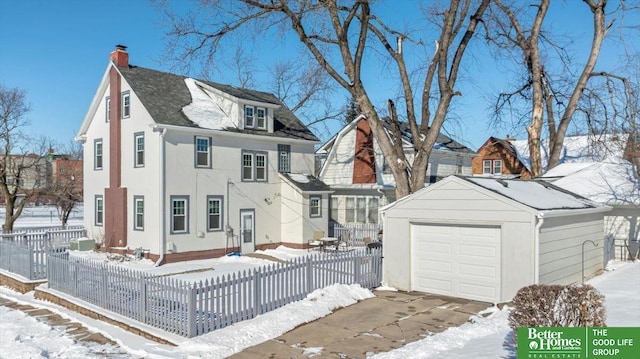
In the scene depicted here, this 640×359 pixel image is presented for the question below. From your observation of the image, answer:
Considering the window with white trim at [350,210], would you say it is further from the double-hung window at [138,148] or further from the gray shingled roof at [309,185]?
the double-hung window at [138,148]

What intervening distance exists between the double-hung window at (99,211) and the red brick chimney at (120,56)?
627 centimetres

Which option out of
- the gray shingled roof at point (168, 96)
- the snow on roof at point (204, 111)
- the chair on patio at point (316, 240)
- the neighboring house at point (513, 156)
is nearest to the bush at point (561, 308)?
the gray shingled roof at point (168, 96)

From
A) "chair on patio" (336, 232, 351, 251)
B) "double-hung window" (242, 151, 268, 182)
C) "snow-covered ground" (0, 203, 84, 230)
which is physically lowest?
"snow-covered ground" (0, 203, 84, 230)

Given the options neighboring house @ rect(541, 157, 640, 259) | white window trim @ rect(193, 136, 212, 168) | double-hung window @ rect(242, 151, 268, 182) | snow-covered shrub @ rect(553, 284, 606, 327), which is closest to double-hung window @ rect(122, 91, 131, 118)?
white window trim @ rect(193, 136, 212, 168)

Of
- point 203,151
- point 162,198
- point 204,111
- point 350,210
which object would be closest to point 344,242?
point 350,210

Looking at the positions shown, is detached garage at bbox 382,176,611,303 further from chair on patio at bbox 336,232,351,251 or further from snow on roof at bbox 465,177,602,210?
chair on patio at bbox 336,232,351,251

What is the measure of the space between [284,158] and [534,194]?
1416cm

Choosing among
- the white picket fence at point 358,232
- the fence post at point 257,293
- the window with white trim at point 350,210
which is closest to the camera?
the fence post at point 257,293

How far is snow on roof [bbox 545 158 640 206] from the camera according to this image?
1961 cm

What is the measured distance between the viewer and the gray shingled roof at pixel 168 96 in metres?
20.2

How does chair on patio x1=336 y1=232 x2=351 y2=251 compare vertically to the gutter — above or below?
below

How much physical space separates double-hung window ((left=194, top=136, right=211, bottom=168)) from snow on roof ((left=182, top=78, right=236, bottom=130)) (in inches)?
24.3

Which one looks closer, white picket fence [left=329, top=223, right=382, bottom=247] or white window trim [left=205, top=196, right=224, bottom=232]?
white window trim [left=205, top=196, right=224, bottom=232]

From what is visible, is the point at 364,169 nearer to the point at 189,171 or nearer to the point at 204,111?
the point at 204,111
